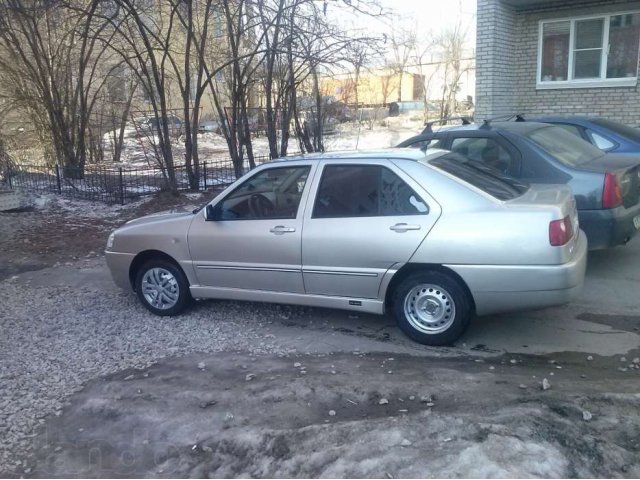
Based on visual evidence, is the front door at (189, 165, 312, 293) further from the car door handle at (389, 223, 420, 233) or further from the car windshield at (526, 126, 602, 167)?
the car windshield at (526, 126, 602, 167)

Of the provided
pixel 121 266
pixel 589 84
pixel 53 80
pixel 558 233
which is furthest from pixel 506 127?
pixel 53 80

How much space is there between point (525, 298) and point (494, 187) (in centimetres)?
98

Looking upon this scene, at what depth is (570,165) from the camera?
20.8 ft

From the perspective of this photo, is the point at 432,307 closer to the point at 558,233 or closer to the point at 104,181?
the point at 558,233

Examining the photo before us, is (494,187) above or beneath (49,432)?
above

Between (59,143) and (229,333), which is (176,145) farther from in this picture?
(229,333)

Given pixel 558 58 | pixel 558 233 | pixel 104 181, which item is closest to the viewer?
pixel 558 233

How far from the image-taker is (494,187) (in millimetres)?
4988

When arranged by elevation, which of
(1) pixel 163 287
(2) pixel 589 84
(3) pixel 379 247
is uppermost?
(2) pixel 589 84

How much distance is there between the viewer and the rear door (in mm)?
4773

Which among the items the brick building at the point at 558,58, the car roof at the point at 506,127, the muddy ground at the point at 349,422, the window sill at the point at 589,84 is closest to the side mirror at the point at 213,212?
the muddy ground at the point at 349,422

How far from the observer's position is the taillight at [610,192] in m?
6.00

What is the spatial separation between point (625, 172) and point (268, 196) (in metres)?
3.70

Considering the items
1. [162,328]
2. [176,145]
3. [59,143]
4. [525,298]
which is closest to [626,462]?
[525,298]
